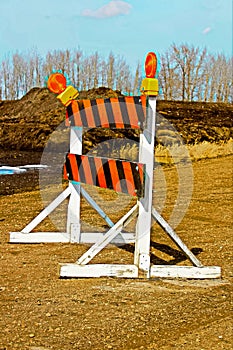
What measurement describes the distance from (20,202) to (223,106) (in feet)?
101

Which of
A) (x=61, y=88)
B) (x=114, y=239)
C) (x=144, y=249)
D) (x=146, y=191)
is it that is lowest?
(x=114, y=239)

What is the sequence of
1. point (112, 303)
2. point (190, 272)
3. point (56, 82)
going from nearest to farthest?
1. point (112, 303)
2. point (190, 272)
3. point (56, 82)

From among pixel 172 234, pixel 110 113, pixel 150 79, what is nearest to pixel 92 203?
pixel 110 113

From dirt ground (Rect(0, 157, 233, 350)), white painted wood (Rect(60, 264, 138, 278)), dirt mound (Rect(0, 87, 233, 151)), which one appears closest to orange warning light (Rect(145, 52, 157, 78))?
white painted wood (Rect(60, 264, 138, 278))

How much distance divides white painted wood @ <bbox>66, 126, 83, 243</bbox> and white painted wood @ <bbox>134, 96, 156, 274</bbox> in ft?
5.28

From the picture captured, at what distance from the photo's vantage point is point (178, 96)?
157 feet

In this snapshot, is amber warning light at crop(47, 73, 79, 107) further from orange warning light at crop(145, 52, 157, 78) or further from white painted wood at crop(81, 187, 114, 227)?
orange warning light at crop(145, 52, 157, 78)

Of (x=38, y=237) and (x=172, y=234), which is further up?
(x=172, y=234)

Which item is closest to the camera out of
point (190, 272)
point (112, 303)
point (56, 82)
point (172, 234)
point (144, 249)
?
point (112, 303)

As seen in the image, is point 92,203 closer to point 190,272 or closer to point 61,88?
point 61,88

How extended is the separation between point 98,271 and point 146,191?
86 cm

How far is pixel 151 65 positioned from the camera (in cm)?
496

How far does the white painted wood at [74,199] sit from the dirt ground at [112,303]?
0.22 m

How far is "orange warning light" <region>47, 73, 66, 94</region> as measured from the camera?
19.4ft
